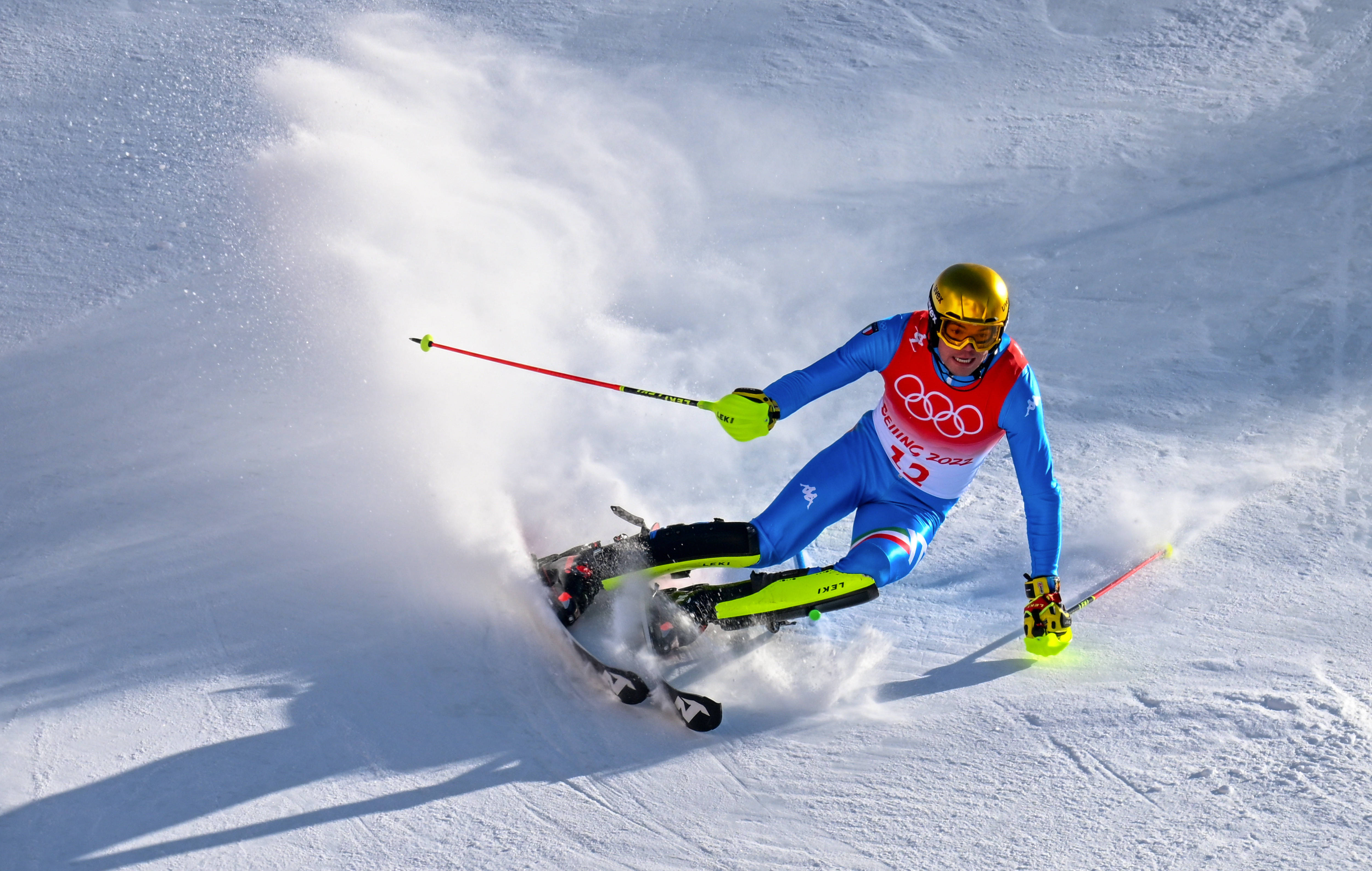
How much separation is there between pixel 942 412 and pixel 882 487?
1.34 ft

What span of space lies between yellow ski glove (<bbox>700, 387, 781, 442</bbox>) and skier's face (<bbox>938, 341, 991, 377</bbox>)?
607 millimetres

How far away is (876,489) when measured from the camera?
174 inches

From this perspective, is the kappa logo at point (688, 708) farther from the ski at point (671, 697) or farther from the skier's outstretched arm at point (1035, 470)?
the skier's outstretched arm at point (1035, 470)

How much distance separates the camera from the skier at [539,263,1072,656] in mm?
3998

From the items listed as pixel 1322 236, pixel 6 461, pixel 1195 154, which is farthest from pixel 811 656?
pixel 1195 154

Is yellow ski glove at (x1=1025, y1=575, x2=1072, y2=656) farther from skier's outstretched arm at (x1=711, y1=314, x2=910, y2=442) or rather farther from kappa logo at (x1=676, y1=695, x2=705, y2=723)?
kappa logo at (x1=676, y1=695, x2=705, y2=723)

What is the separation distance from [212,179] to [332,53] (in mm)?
1632

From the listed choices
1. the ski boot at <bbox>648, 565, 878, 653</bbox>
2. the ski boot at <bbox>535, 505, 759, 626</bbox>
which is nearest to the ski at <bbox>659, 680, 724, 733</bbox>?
the ski boot at <bbox>648, 565, 878, 653</bbox>

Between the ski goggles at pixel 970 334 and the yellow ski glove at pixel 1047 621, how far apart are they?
844mm

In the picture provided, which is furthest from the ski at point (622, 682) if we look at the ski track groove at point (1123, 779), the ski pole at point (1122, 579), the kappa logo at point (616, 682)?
the ski pole at point (1122, 579)

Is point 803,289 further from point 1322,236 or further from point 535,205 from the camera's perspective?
point 1322,236

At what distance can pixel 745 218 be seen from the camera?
757 centimetres

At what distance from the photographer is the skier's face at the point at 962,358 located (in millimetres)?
3891

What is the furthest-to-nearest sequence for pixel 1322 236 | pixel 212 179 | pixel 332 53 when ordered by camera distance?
pixel 332 53 → pixel 1322 236 → pixel 212 179
